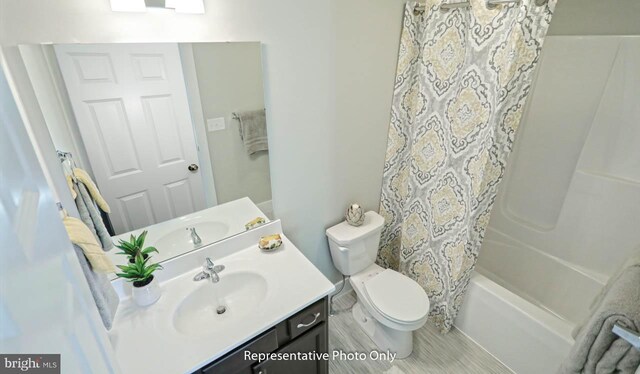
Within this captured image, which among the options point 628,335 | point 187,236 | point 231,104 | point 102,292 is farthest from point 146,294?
point 628,335

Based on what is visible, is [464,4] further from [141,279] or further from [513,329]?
[141,279]

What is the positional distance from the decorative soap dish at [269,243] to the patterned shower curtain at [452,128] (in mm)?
924

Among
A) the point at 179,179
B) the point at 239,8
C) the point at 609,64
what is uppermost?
the point at 239,8

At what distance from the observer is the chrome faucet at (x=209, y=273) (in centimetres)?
126

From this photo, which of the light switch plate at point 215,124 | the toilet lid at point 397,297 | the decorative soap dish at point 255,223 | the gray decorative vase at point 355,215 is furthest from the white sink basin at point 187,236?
the toilet lid at point 397,297

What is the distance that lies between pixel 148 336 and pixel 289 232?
0.85 metres

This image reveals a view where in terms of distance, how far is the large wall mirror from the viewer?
0.96 m

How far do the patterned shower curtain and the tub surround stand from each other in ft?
2.93

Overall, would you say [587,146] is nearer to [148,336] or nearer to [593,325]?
[593,325]

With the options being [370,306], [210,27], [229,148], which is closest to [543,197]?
[370,306]

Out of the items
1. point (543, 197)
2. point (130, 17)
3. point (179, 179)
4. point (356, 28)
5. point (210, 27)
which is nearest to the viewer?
point (130, 17)

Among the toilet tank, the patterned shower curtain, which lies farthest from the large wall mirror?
the patterned shower curtain

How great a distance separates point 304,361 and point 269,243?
22.4 inches

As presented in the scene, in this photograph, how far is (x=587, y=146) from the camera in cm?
181
